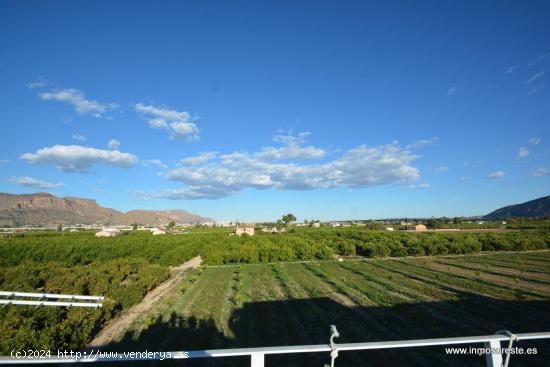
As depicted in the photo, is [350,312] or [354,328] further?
[350,312]

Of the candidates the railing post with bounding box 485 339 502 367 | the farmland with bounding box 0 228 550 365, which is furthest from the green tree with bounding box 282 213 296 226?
the railing post with bounding box 485 339 502 367

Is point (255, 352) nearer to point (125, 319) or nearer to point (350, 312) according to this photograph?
point (350, 312)

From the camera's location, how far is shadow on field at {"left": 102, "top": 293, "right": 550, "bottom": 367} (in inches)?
347

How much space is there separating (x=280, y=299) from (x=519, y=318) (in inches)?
391

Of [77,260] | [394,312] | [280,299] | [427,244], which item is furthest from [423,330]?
[77,260]

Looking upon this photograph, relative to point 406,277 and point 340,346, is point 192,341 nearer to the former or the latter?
point 340,346

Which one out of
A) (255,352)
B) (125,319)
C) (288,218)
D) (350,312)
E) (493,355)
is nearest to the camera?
(255,352)

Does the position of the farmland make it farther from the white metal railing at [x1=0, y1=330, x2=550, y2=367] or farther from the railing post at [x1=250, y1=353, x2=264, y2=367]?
the railing post at [x1=250, y1=353, x2=264, y2=367]

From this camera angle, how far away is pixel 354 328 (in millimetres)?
11281

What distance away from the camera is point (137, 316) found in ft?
46.7

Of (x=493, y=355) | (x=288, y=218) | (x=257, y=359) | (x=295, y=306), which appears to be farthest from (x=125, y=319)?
(x=288, y=218)

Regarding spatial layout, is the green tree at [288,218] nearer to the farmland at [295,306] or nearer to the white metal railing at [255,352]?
the farmland at [295,306]

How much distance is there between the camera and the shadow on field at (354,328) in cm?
881

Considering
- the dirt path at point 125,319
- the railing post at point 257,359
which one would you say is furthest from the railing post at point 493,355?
the dirt path at point 125,319
